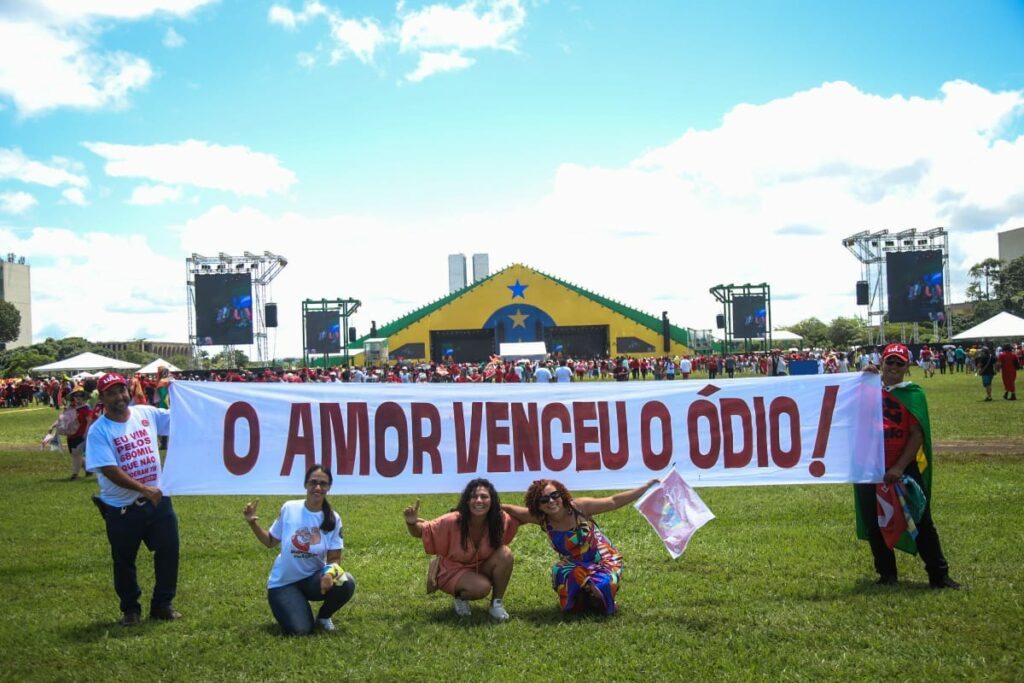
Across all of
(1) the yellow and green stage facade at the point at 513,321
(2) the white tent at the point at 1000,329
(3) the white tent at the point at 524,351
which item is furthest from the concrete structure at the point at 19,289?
(2) the white tent at the point at 1000,329

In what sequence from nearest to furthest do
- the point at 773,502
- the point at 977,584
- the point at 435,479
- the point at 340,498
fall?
the point at 977,584 < the point at 435,479 < the point at 773,502 < the point at 340,498

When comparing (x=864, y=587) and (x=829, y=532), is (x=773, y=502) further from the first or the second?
(x=864, y=587)

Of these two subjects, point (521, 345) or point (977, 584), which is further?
point (521, 345)

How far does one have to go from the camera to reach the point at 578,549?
6.11m

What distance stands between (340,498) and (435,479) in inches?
200

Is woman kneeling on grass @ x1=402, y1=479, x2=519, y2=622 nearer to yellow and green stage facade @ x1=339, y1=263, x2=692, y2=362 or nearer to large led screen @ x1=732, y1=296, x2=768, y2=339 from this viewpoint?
large led screen @ x1=732, y1=296, x2=768, y2=339

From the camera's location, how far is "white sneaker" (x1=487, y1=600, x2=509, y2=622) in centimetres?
598

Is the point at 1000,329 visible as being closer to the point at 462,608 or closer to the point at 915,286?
the point at 915,286

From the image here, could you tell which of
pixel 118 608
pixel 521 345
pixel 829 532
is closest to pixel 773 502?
pixel 829 532

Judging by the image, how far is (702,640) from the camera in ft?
18.1

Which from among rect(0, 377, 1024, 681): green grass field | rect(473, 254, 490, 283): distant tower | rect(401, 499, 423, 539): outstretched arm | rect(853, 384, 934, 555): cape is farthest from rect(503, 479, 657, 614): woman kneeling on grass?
rect(473, 254, 490, 283): distant tower

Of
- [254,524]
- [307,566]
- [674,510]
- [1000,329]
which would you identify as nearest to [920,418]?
[674,510]

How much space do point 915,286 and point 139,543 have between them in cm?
5423

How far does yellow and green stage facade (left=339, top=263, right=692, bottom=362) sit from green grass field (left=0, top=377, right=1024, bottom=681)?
175 ft
